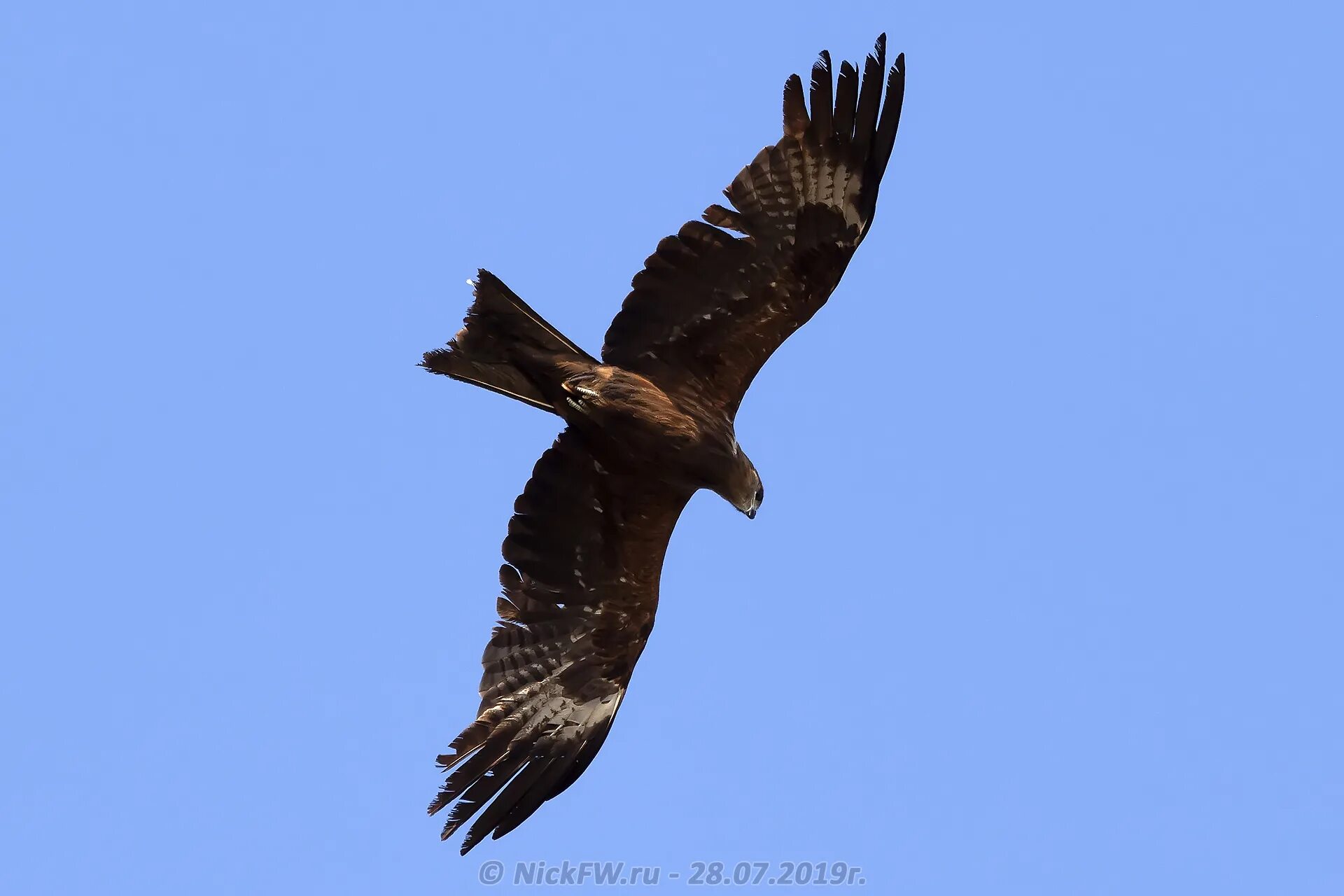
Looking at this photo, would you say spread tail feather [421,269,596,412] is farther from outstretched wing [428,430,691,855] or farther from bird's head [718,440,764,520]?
bird's head [718,440,764,520]

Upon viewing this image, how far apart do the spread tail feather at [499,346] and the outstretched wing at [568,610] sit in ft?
1.59

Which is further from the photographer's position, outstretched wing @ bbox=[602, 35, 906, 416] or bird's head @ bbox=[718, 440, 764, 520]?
bird's head @ bbox=[718, 440, 764, 520]

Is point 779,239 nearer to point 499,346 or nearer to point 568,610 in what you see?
point 499,346

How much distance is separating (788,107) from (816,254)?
798 mm

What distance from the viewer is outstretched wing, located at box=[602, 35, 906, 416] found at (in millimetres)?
10766

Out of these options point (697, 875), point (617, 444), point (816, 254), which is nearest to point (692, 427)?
point (617, 444)

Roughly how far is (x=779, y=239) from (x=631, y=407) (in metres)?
1.22

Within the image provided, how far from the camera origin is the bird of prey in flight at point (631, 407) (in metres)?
10.8

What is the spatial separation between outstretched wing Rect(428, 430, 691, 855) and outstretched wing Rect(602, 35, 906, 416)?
29.5 inches

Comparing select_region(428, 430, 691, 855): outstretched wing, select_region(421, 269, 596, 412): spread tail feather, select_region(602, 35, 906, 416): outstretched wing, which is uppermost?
select_region(602, 35, 906, 416): outstretched wing

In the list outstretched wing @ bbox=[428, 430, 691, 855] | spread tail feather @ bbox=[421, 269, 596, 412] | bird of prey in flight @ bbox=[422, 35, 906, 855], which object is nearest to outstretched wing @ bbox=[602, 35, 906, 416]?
bird of prey in flight @ bbox=[422, 35, 906, 855]

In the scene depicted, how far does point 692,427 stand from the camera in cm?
1092

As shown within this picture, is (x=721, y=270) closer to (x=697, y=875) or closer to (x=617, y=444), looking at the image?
(x=617, y=444)

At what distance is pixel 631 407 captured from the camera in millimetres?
10789
